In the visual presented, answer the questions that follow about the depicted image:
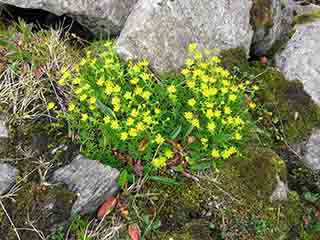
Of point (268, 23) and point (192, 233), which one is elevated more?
point (268, 23)

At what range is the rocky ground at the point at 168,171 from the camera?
10.7ft

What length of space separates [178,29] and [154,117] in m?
1.09

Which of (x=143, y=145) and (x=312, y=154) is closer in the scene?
(x=143, y=145)

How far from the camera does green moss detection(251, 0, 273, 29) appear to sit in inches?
178

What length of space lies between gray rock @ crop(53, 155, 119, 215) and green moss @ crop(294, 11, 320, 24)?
116 inches

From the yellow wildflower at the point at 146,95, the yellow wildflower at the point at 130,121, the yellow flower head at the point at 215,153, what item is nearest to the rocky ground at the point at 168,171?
the yellow flower head at the point at 215,153

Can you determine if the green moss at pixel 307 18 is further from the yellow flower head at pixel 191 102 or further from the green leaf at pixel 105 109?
the green leaf at pixel 105 109

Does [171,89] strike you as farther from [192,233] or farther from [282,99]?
→ [282,99]

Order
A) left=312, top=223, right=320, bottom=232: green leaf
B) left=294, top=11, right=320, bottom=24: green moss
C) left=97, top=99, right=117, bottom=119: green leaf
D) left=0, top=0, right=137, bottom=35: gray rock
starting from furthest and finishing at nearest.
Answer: left=294, top=11, right=320, bottom=24: green moss → left=0, top=0, right=137, bottom=35: gray rock → left=312, top=223, right=320, bottom=232: green leaf → left=97, top=99, right=117, bottom=119: green leaf

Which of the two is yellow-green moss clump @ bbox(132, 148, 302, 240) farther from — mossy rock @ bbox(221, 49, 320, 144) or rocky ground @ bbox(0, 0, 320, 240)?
mossy rock @ bbox(221, 49, 320, 144)

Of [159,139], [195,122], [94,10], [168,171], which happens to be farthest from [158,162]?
[94,10]

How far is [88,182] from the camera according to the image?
328 centimetres

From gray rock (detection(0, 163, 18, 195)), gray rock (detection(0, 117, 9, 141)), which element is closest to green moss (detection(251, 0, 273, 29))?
gray rock (detection(0, 117, 9, 141))

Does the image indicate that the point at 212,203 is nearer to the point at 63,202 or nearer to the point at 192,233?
the point at 192,233
